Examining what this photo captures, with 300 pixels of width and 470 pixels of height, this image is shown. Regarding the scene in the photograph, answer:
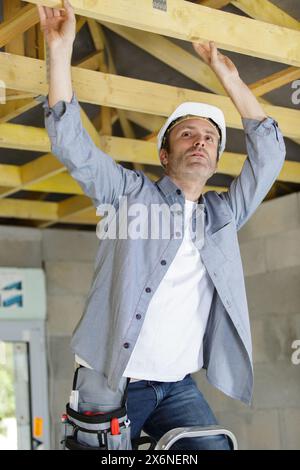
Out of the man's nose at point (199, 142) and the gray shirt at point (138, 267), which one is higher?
the man's nose at point (199, 142)

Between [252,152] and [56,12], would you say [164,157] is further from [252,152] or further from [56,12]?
[56,12]

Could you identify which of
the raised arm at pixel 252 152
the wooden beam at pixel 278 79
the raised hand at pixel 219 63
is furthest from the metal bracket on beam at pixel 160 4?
the wooden beam at pixel 278 79

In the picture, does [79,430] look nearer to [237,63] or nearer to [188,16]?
[188,16]

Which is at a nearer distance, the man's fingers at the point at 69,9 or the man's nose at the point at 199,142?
the man's fingers at the point at 69,9

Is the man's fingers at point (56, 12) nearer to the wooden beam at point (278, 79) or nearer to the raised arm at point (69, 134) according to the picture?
the raised arm at point (69, 134)

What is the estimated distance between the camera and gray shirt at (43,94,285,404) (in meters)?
2.17

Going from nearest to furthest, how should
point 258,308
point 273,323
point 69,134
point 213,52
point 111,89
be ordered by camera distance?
point 69,134, point 213,52, point 111,89, point 273,323, point 258,308

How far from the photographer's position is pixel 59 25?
2350 mm

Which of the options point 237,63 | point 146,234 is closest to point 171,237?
point 146,234

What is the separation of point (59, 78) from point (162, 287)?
0.67 meters

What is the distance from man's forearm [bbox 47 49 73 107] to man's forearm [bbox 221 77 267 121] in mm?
655

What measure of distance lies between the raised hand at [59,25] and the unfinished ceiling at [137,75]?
6 centimetres

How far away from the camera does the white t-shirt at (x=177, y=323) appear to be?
2246 millimetres

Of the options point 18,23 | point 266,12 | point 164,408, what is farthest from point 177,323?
point 266,12
